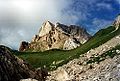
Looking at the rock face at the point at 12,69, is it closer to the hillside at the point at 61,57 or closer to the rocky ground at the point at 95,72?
the rocky ground at the point at 95,72

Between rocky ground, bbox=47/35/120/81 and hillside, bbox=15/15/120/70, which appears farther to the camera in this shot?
hillside, bbox=15/15/120/70

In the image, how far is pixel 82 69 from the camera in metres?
79.3

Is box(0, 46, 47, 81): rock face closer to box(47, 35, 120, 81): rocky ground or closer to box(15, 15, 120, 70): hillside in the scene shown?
box(47, 35, 120, 81): rocky ground

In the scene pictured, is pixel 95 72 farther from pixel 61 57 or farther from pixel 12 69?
pixel 61 57

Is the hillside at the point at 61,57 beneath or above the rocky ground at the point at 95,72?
above

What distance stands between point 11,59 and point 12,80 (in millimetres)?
8294

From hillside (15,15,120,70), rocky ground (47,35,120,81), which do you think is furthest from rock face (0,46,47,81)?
hillside (15,15,120,70)

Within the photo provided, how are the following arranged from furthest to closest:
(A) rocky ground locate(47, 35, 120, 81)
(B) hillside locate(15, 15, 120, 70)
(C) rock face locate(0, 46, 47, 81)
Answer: (B) hillside locate(15, 15, 120, 70) → (C) rock face locate(0, 46, 47, 81) → (A) rocky ground locate(47, 35, 120, 81)

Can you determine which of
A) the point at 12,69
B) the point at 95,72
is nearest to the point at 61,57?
the point at 95,72

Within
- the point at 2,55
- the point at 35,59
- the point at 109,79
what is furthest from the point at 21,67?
the point at 35,59

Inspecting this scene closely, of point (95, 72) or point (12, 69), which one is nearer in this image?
point (12, 69)

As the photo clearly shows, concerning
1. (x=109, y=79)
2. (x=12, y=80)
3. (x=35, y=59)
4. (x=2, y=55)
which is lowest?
(x=109, y=79)

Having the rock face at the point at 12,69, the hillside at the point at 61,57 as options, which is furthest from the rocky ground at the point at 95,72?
the hillside at the point at 61,57

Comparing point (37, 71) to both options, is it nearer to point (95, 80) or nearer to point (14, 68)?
point (14, 68)
